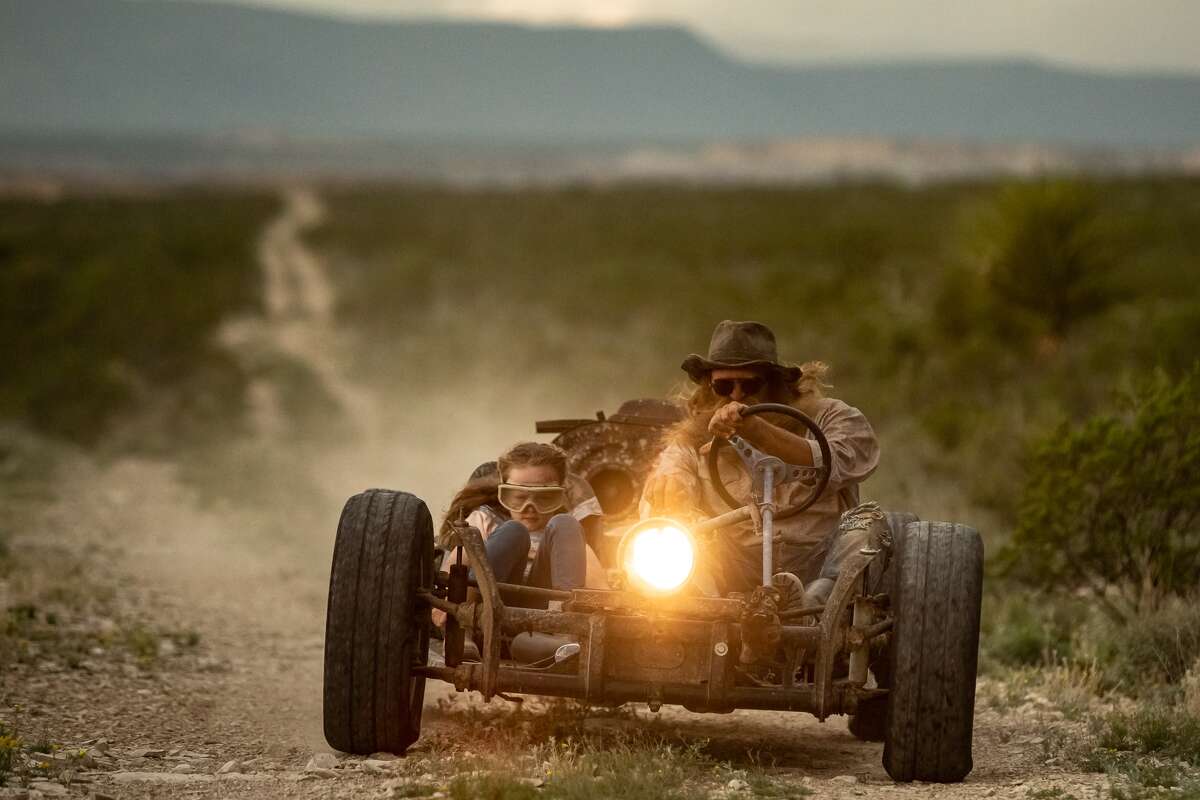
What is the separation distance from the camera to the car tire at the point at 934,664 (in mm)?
6617

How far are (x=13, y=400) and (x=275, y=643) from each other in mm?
15974

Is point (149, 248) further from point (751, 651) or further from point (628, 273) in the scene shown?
point (751, 651)

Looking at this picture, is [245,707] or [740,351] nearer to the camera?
[740,351]

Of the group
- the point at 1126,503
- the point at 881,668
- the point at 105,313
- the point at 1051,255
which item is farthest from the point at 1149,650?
the point at 105,313

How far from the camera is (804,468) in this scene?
295 inches

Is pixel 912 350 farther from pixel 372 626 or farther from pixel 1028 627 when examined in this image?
pixel 372 626

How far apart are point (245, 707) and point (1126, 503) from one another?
5438 mm

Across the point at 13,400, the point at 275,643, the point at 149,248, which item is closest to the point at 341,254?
the point at 149,248

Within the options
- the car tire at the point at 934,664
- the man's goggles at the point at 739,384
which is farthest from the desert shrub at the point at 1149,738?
the man's goggles at the point at 739,384

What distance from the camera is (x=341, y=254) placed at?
202 ft

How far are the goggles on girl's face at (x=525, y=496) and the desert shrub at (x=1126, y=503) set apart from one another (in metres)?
3.92

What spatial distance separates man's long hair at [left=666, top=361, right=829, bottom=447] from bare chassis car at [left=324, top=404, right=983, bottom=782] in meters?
0.57

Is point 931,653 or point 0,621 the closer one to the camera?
point 931,653

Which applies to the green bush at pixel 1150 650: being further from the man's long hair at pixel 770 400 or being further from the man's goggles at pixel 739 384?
the man's goggles at pixel 739 384
